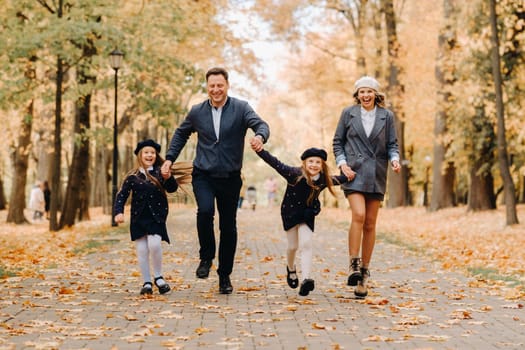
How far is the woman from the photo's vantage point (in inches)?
342

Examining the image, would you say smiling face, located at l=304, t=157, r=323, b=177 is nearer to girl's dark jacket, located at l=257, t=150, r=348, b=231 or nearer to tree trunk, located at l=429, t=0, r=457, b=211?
girl's dark jacket, located at l=257, t=150, r=348, b=231

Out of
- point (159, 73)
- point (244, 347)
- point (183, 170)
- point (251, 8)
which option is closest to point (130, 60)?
point (159, 73)

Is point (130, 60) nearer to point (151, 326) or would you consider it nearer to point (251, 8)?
point (251, 8)

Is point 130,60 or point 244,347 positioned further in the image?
point 130,60

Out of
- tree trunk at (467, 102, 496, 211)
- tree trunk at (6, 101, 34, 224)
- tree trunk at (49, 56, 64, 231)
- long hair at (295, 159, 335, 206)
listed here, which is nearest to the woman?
long hair at (295, 159, 335, 206)

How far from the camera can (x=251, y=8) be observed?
97.8 ft

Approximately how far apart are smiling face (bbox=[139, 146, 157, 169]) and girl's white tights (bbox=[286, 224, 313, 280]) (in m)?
1.65

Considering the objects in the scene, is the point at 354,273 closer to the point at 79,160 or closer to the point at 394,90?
the point at 79,160

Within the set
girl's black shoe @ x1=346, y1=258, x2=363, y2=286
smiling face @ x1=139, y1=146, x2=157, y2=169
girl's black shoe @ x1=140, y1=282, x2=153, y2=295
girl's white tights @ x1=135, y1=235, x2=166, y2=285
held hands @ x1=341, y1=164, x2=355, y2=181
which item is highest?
smiling face @ x1=139, y1=146, x2=157, y2=169

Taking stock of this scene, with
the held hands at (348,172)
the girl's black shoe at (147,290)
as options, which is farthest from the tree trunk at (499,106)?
the girl's black shoe at (147,290)

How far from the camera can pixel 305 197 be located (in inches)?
336

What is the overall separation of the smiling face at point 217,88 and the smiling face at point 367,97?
145 cm

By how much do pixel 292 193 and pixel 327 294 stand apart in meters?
1.24

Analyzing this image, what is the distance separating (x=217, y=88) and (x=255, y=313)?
7.81 feet
